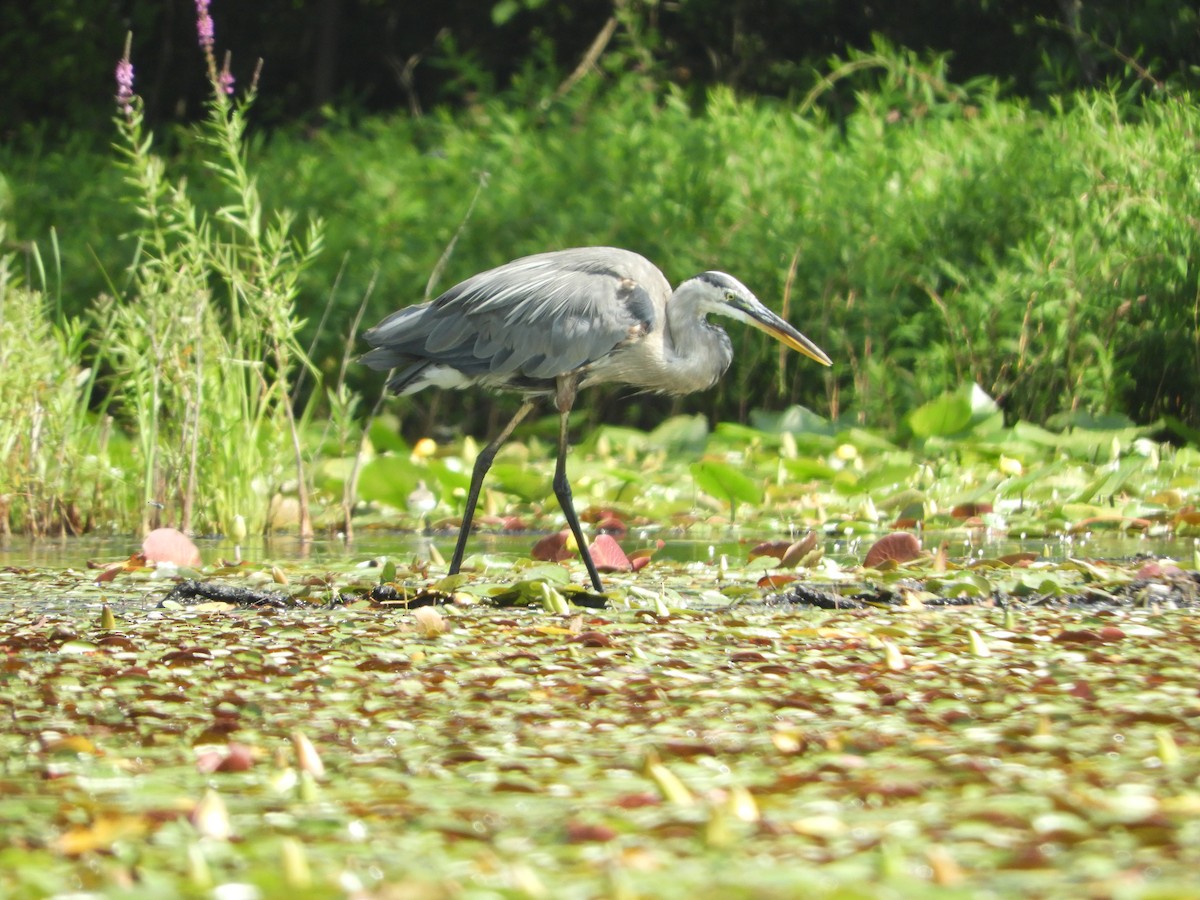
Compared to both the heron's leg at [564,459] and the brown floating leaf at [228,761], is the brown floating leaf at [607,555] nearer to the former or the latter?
the heron's leg at [564,459]

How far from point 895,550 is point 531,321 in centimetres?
122

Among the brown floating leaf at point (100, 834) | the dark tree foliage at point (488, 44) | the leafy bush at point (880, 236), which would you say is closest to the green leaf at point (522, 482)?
the leafy bush at point (880, 236)

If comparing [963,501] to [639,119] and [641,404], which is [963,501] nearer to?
[641,404]

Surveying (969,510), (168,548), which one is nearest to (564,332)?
(168,548)

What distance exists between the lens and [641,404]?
27.4 feet

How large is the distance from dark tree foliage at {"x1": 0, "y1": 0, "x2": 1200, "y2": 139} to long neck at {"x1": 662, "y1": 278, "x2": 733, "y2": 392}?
4706 mm

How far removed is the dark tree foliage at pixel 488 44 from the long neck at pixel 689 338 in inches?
185

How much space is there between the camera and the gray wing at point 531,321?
186 inches

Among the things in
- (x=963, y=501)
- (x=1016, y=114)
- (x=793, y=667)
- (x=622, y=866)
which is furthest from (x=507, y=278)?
(x=1016, y=114)

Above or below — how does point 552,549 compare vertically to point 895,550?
below

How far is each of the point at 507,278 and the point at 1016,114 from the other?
13.7ft

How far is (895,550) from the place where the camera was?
14.4 ft

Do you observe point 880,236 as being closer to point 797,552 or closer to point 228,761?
point 797,552

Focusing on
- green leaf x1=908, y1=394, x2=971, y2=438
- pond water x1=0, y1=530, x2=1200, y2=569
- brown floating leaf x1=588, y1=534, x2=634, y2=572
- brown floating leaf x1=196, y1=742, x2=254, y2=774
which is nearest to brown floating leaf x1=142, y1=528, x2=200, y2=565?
pond water x1=0, y1=530, x2=1200, y2=569
